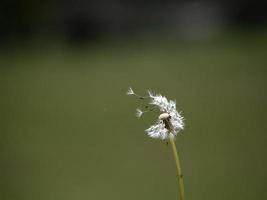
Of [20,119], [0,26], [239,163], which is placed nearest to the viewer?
[239,163]

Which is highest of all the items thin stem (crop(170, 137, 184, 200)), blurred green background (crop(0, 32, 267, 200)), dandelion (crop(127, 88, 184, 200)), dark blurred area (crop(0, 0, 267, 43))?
dark blurred area (crop(0, 0, 267, 43))

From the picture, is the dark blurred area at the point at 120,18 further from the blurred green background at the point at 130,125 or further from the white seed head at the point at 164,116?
the white seed head at the point at 164,116

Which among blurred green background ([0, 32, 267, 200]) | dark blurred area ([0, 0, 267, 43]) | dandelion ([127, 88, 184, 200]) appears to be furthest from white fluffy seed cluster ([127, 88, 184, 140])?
dark blurred area ([0, 0, 267, 43])

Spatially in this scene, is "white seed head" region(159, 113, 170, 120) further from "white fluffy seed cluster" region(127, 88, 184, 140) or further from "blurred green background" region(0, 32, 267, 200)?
"blurred green background" region(0, 32, 267, 200)

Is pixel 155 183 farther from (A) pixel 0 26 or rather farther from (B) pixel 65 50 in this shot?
(A) pixel 0 26

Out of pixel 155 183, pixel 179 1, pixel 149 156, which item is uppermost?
pixel 179 1

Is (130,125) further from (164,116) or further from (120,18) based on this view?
(120,18)

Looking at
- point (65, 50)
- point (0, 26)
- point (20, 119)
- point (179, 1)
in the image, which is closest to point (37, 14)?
point (0, 26)

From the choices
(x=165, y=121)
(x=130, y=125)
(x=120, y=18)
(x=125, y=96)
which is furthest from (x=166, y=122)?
(x=120, y=18)
